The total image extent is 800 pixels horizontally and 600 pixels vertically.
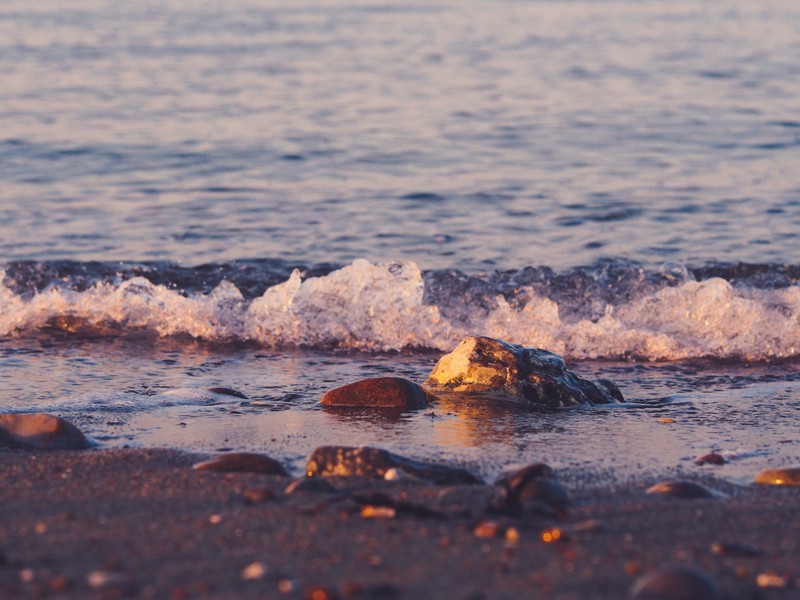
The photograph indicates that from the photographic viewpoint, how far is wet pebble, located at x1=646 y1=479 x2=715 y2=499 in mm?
3807

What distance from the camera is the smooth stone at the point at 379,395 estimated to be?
5219mm

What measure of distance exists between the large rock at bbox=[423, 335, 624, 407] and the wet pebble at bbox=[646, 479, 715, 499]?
1448 mm

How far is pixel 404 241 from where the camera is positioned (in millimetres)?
9227

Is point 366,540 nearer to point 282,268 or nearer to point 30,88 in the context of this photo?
point 282,268

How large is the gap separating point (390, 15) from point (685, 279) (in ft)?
57.6

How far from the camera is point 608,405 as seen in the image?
5379 millimetres

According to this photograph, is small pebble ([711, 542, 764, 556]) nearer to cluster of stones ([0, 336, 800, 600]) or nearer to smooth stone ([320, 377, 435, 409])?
cluster of stones ([0, 336, 800, 600])

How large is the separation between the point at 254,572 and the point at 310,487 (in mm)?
875

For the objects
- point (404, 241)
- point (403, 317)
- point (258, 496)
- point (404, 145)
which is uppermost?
point (404, 145)

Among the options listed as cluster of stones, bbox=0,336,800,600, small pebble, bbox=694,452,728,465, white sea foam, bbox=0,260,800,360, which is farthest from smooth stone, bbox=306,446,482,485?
white sea foam, bbox=0,260,800,360

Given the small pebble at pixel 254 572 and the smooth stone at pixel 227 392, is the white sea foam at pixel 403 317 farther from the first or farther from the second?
the small pebble at pixel 254 572

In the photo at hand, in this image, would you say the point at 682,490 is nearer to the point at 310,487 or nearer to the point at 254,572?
the point at 310,487

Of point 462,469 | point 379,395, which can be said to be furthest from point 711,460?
point 379,395

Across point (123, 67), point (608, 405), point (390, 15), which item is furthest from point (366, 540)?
point (390, 15)
